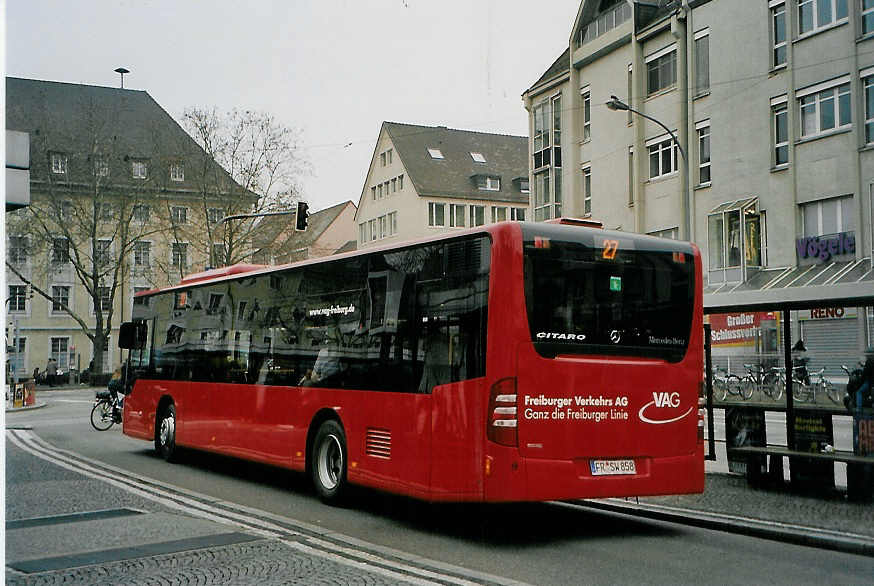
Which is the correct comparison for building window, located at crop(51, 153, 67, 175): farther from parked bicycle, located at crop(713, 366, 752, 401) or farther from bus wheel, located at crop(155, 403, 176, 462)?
parked bicycle, located at crop(713, 366, 752, 401)

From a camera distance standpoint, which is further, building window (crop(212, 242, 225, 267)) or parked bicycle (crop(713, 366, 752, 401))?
building window (crop(212, 242, 225, 267))

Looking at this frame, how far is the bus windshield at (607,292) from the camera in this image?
916 centimetres

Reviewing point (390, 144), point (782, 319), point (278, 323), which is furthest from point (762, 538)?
point (390, 144)

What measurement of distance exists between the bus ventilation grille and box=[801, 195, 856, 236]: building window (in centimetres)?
1993

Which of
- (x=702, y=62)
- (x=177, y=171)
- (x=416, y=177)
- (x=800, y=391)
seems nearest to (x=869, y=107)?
(x=702, y=62)

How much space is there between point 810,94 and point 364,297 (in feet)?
68.3

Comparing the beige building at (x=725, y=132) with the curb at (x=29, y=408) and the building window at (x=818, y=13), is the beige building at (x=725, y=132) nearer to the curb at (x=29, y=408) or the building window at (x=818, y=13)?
the building window at (x=818, y=13)

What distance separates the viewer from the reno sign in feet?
87.5

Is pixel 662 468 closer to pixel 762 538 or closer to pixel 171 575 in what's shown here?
pixel 762 538

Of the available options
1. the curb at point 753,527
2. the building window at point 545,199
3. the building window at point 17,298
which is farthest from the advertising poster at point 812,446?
the building window at point 545,199

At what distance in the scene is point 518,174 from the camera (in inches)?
1161

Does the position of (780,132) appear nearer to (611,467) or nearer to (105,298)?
(611,467)

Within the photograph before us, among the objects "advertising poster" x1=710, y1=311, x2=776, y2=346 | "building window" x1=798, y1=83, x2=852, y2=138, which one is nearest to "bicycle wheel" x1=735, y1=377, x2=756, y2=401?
"advertising poster" x1=710, y1=311, x2=776, y2=346

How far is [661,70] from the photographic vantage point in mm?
33156
